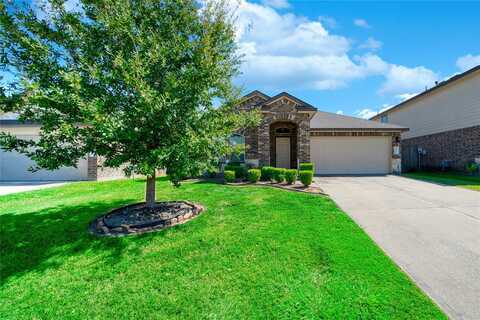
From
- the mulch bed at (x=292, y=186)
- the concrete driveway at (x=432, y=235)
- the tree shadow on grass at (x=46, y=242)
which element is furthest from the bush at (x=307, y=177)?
the tree shadow on grass at (x=46, y=242)

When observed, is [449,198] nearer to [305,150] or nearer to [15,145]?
[305,150]

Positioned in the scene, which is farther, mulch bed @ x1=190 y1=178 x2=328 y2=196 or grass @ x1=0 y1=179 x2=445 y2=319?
mulch bed @ x1=190 y1=178 x2=328 y2=196

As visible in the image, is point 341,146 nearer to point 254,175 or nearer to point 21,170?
point 254,175

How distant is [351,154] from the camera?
14234 mm

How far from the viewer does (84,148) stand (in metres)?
4.42

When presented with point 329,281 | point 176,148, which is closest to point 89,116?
point 176,148

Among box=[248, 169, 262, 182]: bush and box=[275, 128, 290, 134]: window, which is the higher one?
box=[275, 128, 290, 134]: window

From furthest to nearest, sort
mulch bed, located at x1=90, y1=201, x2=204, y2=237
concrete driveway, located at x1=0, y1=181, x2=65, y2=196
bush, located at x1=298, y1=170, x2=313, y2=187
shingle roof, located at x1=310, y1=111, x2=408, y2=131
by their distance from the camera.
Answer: shingle roof, located at x1=310, y1=111, x2=408, y2=131, concrete driveway, located at x1=0, y1=181, x2=65, y2=196, bush, located at x1=298, y1=170, x2=313, y2=187, mulch bed, located at x1=90, y1=201, x2=204, y2=237

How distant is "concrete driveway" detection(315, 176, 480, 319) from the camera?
112 inches

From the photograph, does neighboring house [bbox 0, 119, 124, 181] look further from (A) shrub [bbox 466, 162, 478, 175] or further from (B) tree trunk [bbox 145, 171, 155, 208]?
(A) shrub [bbox 466, 162, 478, 175]

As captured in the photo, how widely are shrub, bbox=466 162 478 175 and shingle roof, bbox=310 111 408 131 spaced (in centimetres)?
396

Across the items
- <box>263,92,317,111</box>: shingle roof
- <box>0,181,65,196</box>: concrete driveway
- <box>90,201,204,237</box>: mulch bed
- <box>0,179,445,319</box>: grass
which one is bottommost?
<box>0,179,445,319</box>: grass

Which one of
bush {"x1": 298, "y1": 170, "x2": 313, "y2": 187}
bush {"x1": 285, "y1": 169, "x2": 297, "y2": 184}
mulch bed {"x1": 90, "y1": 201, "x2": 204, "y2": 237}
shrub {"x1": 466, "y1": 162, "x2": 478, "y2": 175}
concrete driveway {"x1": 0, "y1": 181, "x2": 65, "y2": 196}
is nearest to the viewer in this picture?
mulch bed {"x1": 90, "y1": 201, "x2": 204, "y2": 237}

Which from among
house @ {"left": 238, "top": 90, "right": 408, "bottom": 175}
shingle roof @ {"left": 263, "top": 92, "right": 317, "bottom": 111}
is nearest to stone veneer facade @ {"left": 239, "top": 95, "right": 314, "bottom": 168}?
shingle roof @ {"left": 263, "top": 92, "right": 317, "bottom": 111}
